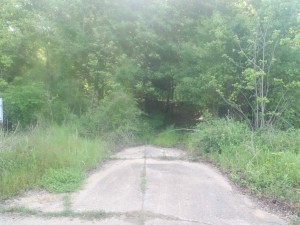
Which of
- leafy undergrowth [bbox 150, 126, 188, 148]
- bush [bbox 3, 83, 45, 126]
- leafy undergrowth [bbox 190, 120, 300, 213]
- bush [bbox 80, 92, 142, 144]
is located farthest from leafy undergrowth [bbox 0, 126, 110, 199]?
leafy undergrowth [bbox 150, 126, 188, 148]

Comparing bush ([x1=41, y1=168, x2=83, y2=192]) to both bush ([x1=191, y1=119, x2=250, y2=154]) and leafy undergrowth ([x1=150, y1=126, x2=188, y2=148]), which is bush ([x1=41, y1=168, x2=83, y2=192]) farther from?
leafy undergrowth ([x1=150, y1=126, x2=188, y2=148])

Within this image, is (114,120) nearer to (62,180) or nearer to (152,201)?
(62,180)

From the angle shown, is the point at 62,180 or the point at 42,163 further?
the point at 42,163

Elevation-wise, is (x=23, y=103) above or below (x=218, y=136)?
above

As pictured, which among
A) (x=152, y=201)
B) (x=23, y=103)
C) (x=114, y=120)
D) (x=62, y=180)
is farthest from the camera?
(x=23, y=103)

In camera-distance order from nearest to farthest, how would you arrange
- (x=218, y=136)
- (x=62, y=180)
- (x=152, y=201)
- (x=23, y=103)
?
(x=152, y=201) → (x=62, y=180) → (x=218, y=136) → (x=23, y=103)

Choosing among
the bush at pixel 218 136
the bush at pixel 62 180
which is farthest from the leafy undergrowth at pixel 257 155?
the bush at pixel 62 180

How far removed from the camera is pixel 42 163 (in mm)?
5703

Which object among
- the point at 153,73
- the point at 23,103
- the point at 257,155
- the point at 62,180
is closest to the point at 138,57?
the point at 153,73

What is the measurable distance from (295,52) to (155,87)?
4.70m

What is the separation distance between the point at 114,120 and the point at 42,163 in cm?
407

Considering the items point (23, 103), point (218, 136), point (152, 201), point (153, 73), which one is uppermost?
point (153, 73)

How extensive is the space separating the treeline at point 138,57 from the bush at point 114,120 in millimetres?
56

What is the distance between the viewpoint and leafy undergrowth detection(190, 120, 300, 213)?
196 inches
